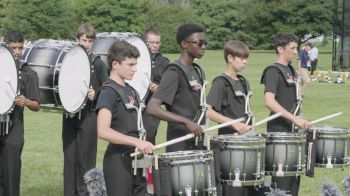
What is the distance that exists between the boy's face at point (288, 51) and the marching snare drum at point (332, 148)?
2.81ft

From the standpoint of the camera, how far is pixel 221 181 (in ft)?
23.9

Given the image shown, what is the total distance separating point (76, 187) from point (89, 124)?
32.1 inches

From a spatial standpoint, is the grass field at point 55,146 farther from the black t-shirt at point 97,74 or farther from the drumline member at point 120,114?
the drumline member at point 120,114

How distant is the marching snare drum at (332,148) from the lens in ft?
26.8

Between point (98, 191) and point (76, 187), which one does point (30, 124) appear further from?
point (98, 191)

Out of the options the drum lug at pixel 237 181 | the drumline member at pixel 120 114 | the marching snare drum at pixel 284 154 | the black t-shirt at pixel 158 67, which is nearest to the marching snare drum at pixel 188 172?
the drumline member at pixel 120 114

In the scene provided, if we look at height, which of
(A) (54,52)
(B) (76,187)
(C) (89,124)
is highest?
(A) (54,52)

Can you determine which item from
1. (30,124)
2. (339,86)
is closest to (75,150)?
(30,124)

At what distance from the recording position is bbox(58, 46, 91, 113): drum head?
30.7ft

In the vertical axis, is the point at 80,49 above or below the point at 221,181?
above

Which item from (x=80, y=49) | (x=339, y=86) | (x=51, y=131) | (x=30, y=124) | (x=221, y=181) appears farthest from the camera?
(x=339, y=86)

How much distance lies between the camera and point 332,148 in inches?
323

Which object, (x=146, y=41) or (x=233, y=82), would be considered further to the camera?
(x=146, y=41)

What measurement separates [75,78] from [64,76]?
0.13 metres
